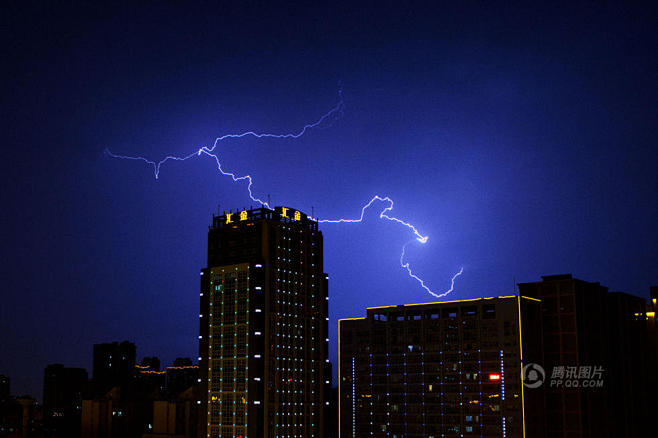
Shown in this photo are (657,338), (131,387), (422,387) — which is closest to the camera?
(422,387)

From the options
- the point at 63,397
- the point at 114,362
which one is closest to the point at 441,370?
the point at 114,362

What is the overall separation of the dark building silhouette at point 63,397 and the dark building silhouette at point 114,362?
3.61 m

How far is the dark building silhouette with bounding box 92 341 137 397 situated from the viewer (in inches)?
5861

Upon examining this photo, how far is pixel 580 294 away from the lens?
92750mm

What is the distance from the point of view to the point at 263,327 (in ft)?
284

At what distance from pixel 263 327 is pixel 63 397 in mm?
82594

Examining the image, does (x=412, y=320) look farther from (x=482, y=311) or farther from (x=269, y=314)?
(x=269, y=314)

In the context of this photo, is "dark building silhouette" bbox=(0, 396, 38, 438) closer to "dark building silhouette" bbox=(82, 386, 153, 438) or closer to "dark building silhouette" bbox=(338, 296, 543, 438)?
"dark building silhouette" bbox=(82, 386, 153, 438)

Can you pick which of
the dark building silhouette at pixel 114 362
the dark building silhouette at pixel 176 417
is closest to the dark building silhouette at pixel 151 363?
the dark building silhouette at pixel 114 362

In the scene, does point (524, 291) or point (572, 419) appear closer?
point (572, 419)

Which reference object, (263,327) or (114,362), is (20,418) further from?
(263,327)

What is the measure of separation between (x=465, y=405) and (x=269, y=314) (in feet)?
85.2

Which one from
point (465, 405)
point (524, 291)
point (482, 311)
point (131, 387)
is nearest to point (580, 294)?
point (524, 291)

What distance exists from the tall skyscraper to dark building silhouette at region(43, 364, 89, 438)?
70284mm
